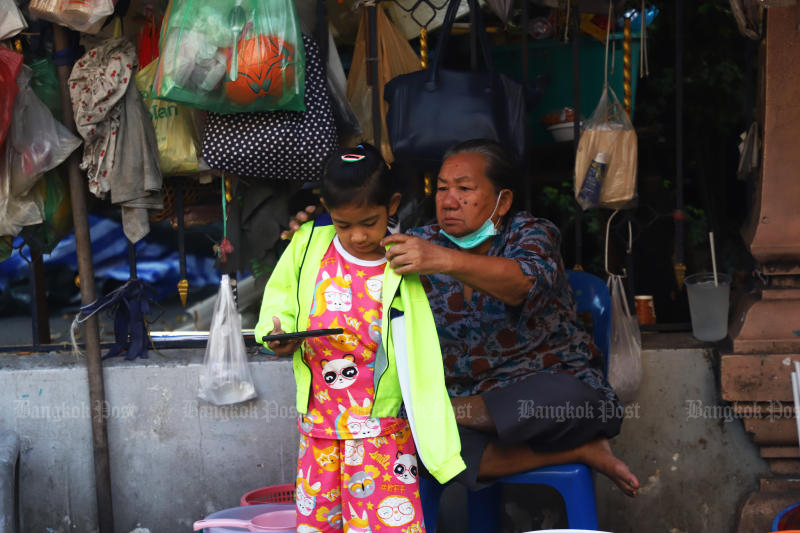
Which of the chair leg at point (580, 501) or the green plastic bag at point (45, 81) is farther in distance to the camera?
the green plastic bag at point (45, 81)

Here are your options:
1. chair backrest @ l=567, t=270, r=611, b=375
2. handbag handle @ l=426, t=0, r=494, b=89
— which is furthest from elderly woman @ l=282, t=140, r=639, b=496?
handbag handle @ l=426, t=0, r=494, b=89

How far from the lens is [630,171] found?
9.56 feet

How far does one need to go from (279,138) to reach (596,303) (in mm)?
1193

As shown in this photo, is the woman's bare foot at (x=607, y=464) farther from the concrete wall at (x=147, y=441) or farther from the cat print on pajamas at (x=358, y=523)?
the concrete wall at (x=147, y=441)

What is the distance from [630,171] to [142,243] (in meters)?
4.40

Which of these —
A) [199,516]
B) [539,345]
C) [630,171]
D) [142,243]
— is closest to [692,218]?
[630,171]

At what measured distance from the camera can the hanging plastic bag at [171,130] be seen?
3117mm

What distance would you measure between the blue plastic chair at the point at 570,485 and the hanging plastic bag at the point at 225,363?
0.94 metres

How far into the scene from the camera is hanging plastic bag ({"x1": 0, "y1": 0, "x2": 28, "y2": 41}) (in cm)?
285

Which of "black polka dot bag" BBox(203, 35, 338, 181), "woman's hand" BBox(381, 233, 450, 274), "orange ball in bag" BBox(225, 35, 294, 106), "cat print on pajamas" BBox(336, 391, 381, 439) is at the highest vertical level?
"orange ball in bag" BBox(225, 35, 294, 106)

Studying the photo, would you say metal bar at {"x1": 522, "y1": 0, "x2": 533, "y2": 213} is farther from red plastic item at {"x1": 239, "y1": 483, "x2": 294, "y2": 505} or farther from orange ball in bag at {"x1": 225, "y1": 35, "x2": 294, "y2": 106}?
red plastic item at {"x1": 239, "y1": 483, "x2": 294, "y2": 505}

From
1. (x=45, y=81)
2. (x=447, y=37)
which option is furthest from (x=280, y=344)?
(x=45, y=81)

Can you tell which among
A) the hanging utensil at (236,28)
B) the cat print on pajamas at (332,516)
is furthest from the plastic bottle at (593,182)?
the cat print on pajamas at (332,516)

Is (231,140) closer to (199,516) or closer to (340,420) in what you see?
(340,420)
